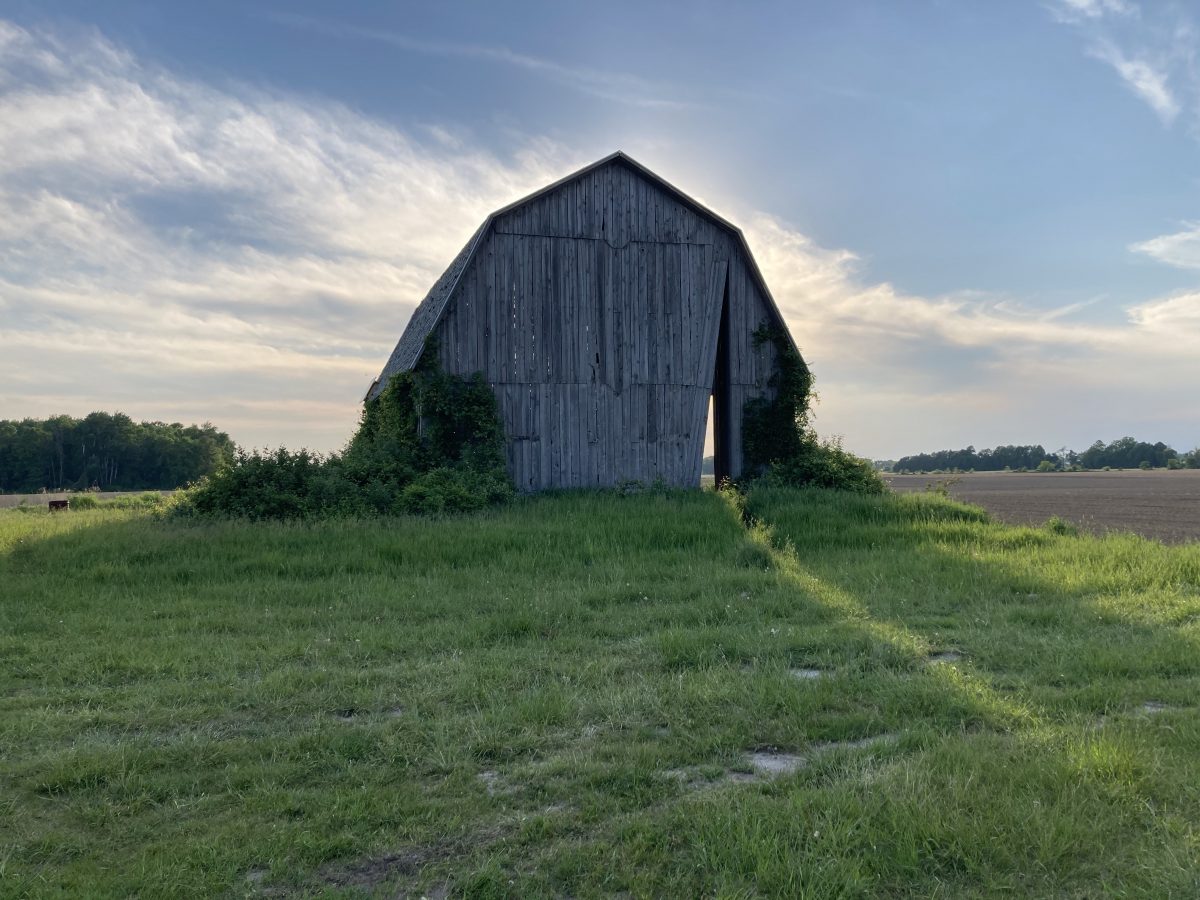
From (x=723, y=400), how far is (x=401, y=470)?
28.1 ft

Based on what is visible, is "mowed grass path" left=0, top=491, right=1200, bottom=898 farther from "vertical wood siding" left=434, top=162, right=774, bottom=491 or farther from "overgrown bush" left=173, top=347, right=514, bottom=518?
"vertical wood siding" left=434, top=162, right=774, bottom=491

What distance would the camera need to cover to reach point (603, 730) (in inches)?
210

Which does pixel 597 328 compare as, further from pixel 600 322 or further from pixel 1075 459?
pixel 1075 459

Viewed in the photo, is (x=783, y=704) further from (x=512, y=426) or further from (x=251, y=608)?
(x=512, y=426)

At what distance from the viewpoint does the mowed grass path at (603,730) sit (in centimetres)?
366

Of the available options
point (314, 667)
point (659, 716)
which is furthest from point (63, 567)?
point (659, 716)

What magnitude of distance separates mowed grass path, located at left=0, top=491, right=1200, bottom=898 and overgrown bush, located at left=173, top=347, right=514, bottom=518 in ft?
15.5

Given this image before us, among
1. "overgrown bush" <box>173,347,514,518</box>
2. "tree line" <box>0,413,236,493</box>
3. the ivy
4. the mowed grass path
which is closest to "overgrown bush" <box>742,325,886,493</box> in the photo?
the ivy

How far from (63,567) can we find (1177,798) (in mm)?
13197

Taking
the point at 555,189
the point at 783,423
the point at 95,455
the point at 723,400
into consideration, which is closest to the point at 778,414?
the point at 783,423

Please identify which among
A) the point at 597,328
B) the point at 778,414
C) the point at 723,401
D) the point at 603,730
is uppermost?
the point at 597,328

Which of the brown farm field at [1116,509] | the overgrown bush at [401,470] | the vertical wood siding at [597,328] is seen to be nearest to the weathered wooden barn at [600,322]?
the vertical wood siding at [597,328]

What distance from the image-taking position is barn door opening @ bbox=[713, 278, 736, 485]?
2073 centimetres

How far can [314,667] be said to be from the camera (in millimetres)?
7113
